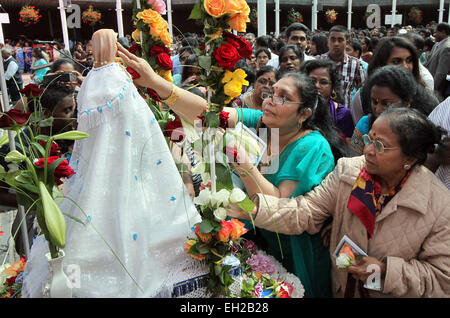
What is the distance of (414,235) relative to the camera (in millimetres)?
1630

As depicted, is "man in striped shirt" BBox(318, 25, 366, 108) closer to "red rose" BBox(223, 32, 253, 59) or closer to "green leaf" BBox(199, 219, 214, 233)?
"red rose" BBox(223, 32, 253, 59)

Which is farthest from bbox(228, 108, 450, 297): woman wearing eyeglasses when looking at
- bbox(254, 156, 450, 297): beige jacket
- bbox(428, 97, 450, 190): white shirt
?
bbox(428, 97, 450, 190): white shirt

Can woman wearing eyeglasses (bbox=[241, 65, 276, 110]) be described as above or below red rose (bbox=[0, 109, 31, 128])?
below

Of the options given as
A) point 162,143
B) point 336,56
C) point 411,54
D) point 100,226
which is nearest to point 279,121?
point 162,143

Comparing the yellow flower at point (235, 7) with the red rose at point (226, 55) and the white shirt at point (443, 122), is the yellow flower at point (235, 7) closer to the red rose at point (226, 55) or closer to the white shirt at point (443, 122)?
the red rose at point (226, 55)

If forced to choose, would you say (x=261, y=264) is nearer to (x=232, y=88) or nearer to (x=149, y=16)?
(x=232, y=88)

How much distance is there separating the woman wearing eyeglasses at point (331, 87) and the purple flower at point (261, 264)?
162cm

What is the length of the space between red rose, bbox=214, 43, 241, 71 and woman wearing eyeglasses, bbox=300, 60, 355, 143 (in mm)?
1955

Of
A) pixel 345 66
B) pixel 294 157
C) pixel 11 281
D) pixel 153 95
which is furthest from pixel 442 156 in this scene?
pixel 345 66

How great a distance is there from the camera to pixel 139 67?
5.70 feet

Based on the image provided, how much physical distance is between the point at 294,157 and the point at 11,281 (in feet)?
4.57

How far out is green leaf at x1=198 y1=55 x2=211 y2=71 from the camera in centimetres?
133

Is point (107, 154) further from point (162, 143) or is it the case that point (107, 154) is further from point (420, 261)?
point (420, 261)

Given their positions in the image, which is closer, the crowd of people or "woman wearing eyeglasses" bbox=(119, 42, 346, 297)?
the crowd of people
